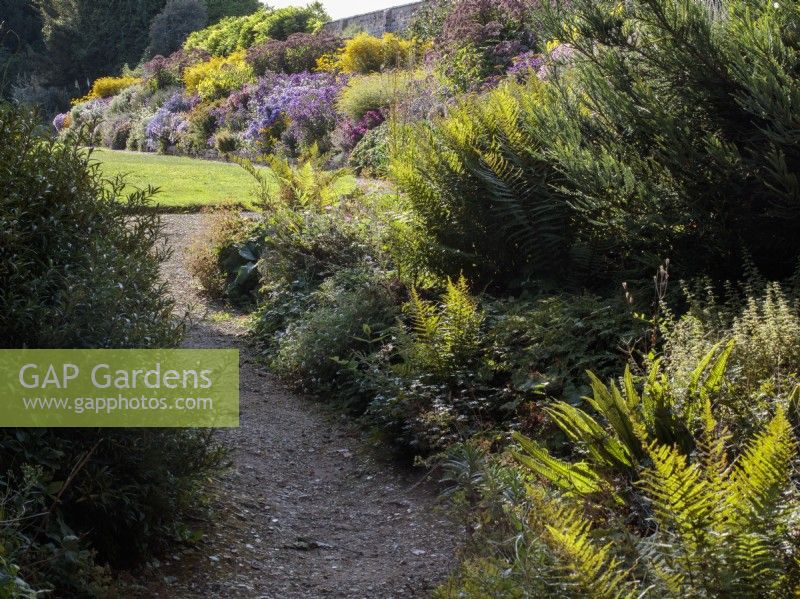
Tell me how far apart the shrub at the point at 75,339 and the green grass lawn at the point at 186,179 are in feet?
22.4

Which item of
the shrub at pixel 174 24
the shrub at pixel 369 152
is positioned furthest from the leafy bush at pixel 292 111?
the shrub at pixel 174 24

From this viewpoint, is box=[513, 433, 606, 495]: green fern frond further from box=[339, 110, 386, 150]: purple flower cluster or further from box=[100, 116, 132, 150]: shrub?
box=[100, 116, 132, 150]: shrub

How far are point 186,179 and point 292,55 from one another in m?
10.2

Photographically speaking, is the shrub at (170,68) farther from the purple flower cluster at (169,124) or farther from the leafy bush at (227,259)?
the leafy bush at (227,259)

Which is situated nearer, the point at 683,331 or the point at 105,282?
the point at 105,282

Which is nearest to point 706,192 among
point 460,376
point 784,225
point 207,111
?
point 784,225

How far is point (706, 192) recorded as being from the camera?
527 centimetres

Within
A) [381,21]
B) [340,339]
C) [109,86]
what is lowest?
[340,339]

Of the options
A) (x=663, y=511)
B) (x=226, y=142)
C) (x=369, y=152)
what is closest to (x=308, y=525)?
(x=663, y=511)

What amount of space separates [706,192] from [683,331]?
4.14 ft

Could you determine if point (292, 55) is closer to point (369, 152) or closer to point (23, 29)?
point (369, 152)

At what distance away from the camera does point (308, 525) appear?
4555mm

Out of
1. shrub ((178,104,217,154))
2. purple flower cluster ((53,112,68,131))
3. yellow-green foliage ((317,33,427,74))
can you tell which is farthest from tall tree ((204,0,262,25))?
shrub ((178,104,217,154))

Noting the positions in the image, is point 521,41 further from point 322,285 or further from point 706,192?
point 706,192
